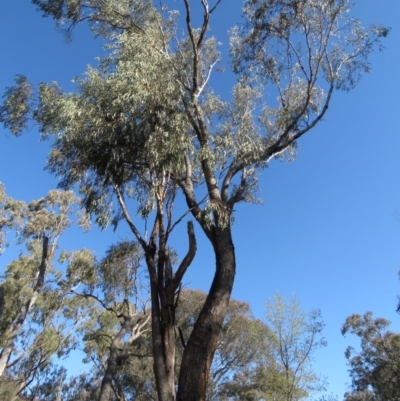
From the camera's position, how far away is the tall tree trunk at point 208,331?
3968 millimetres

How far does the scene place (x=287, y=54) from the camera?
819 cm

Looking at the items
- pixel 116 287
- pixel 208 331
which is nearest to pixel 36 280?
pixel 116 287

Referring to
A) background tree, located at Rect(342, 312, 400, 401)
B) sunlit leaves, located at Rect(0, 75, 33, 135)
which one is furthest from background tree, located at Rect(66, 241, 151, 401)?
background tree, located at Rect(342, 312, 400, 401)

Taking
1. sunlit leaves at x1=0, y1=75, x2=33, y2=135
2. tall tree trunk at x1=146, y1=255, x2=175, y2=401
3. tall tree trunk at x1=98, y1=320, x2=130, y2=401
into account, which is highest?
sunlit leaves at x1=0, y1=75, x2=33, y2=135

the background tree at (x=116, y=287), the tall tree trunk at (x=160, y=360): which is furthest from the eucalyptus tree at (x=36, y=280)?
the tall tree trunk at (x=160, y=360)

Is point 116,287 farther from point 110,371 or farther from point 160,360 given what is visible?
point 160,360

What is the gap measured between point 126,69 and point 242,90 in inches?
125

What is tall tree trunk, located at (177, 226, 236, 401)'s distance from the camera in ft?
13.0

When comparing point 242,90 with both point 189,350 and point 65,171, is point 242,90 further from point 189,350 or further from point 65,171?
point 189,350

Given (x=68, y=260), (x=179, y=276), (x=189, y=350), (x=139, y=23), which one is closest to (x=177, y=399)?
(x=189, y=350)

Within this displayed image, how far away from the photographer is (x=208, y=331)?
429 cm

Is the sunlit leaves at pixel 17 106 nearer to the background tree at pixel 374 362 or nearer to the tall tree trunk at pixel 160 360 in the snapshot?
the tall tree trunk at pixel 160 360

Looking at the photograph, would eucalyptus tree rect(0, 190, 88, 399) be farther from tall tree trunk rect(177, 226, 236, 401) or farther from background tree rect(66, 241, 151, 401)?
tall tree trunk rect(177, 226, 236, 401)

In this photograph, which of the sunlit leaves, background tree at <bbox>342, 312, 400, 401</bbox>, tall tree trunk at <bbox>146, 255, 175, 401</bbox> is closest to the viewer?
tall tree trunk at <bbox>146, 255, 175, 401</bbox>
